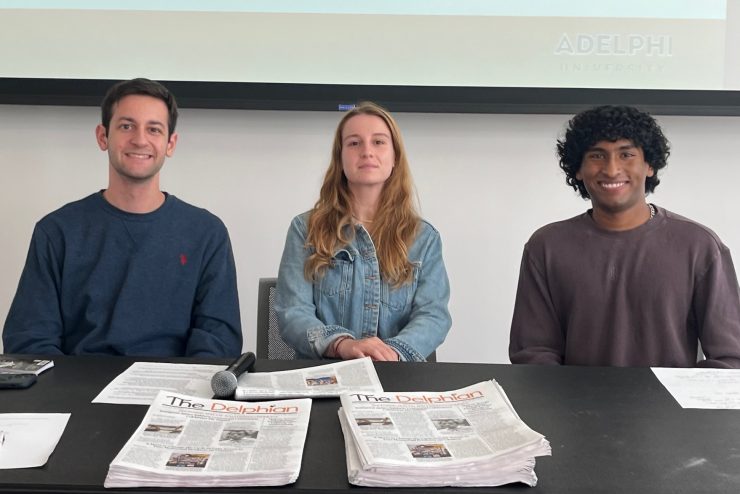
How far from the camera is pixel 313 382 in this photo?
125 cm

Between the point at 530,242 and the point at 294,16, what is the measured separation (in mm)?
1166

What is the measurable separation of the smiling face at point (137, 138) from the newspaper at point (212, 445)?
3.03ft

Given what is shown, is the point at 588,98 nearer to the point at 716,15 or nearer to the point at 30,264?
the point at 716,15

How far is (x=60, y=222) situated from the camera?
1.87 m

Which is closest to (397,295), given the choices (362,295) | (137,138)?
(362,295)

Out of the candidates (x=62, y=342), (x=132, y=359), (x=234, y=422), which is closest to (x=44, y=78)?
(x=62, y=342)

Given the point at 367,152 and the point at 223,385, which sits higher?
the point at 367,152

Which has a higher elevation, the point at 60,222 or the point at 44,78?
the point at 44,78

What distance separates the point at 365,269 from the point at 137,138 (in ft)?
2.14

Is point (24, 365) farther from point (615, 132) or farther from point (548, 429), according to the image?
point (615, 132)

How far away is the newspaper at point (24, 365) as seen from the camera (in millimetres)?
1267

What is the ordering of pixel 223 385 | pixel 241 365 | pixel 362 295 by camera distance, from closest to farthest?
pixel 223 385 < pixel 241 365 < pixel 362 295

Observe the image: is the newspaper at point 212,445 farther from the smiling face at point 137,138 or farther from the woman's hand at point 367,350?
the smiling face at point 137,138

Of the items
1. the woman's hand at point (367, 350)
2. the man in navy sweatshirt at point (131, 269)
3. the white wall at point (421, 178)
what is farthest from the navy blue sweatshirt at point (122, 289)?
the white wall at point (421, 178)
